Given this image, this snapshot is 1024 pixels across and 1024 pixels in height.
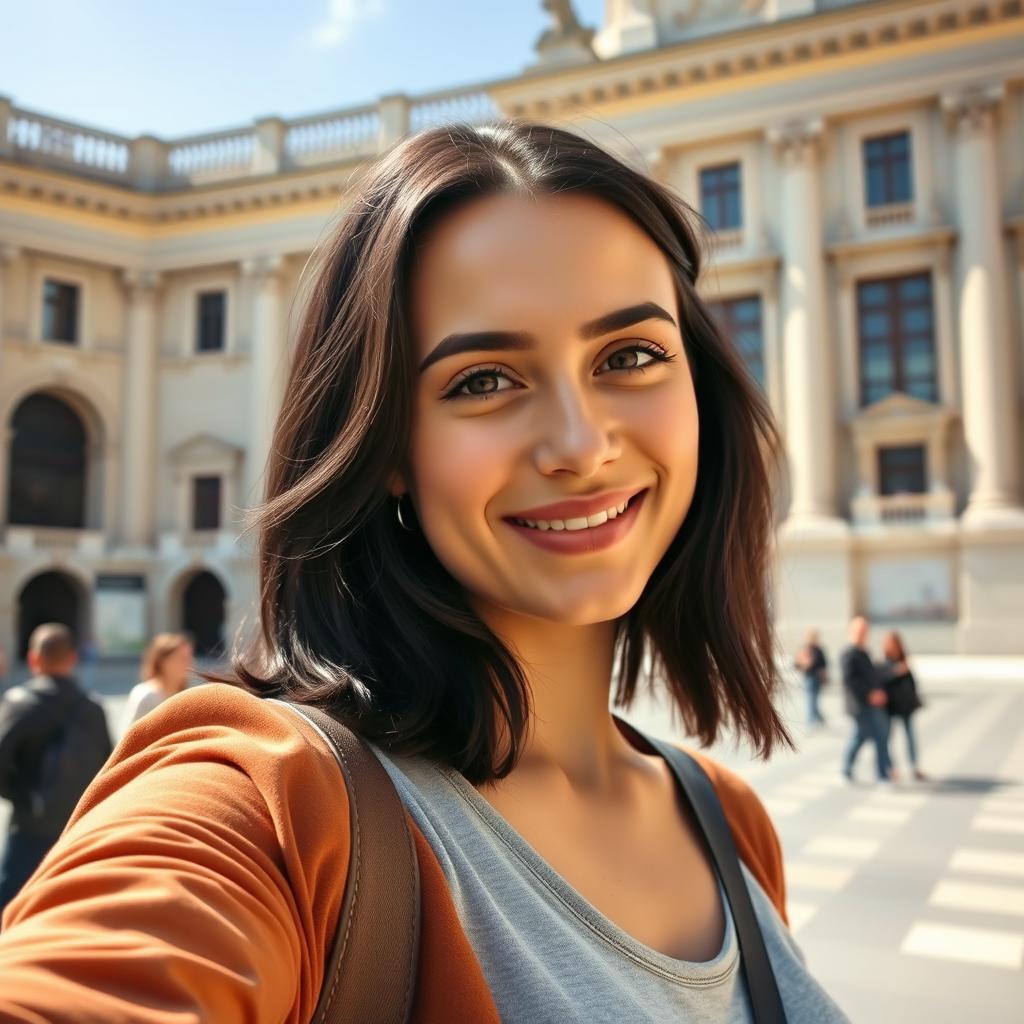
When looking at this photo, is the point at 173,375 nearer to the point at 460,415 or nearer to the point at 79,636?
the point at 79,636

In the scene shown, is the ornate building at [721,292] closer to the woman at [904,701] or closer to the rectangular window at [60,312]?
the rectangular window at [60,312]

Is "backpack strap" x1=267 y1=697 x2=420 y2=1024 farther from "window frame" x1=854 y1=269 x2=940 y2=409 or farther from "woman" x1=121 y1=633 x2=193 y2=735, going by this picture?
"window frame" x1=854 y1=269 x2=940 y2=409

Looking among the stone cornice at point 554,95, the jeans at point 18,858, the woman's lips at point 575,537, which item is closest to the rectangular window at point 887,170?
the stone cornice at point 554,95

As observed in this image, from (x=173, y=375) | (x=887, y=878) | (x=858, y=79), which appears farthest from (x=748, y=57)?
(x=887, y=878)

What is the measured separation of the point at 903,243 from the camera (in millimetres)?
20688

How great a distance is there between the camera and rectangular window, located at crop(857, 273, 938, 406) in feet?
68.0

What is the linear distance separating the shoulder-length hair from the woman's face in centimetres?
4

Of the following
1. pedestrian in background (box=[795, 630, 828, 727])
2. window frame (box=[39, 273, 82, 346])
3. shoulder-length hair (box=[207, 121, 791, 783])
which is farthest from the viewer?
window frame (box=[39, 273, 82, 346])

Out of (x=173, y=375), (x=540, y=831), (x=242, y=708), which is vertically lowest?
(x=540, y=831)

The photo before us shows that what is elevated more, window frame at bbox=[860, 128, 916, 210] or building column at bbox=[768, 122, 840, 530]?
window frame at bbox=[860, 128, 916, 210]

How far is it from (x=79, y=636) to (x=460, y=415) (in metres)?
27.4

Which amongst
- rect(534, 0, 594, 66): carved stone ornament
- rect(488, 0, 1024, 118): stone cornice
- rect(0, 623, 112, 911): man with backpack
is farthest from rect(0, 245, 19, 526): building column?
rect(0, 623, 112, 911): man with backpack

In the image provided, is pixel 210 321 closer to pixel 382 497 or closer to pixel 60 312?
pixel 60 312

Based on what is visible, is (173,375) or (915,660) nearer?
(915,660)
